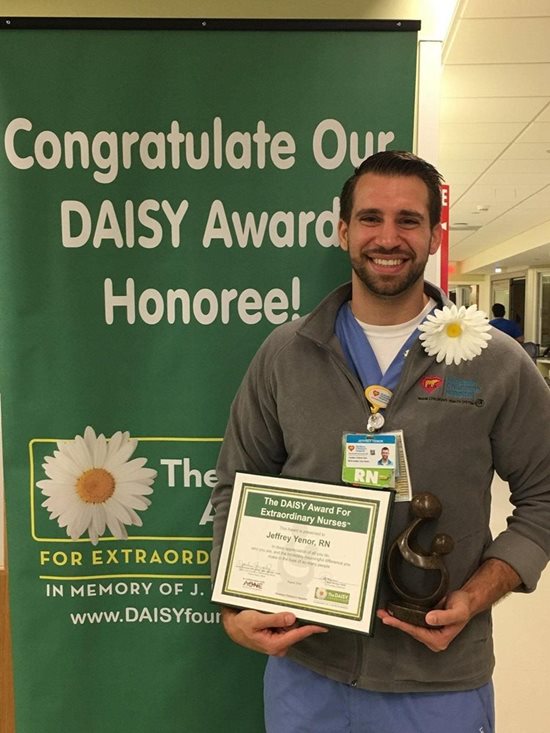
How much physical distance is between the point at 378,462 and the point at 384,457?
0.02 metres

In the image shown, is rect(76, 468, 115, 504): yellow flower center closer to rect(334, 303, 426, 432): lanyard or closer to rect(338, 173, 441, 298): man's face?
rect(334, 303, 426, 432): lanyard

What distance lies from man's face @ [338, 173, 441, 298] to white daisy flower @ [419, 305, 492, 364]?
101 mm

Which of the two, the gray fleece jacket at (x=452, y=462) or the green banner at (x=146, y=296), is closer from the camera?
the gray fleece jacket at (x=452, y=462)

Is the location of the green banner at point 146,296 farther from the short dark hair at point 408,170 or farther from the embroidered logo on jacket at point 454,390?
the embroidered logo on jacket at point 454,390

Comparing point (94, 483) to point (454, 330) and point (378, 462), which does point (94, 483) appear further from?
point (454, 330)

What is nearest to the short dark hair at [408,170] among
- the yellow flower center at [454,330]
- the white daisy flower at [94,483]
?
the yellow flower center at [454,330]

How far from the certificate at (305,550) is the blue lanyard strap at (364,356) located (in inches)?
9.5

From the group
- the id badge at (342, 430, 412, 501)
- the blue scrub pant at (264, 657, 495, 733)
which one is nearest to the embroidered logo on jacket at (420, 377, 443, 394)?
the id badge at (342, 430, 412, 501)

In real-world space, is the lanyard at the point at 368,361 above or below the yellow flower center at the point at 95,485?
above

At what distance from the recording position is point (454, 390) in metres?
1.32

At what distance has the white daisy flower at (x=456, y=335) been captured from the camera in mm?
1312

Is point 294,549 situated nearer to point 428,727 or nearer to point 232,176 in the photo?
point 428,727

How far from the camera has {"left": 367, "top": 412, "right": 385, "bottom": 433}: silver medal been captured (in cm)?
131

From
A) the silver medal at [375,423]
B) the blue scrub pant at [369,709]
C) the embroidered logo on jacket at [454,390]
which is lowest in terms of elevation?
the blue scrub pant at [369,709]
